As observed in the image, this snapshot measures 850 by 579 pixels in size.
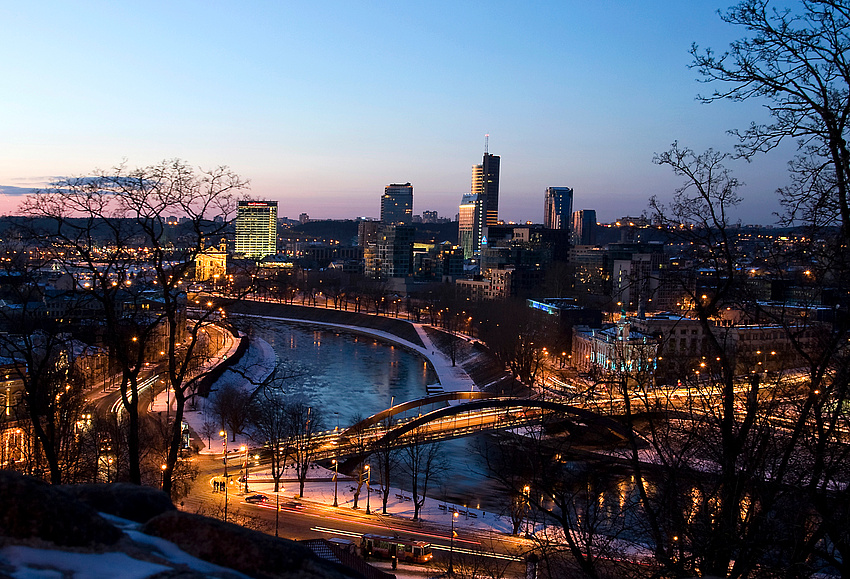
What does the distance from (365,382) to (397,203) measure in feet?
408

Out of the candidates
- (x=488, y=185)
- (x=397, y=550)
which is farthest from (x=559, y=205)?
(x=397, y=550)

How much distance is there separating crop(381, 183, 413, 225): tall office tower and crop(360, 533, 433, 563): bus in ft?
456

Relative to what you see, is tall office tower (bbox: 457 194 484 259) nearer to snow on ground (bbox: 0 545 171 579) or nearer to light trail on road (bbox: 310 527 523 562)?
light trail on road (bbox: 310 527 523 562)

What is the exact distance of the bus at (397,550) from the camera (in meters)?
11.4

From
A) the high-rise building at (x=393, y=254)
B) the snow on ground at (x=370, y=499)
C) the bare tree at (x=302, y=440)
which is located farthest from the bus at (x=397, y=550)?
the high-rise building at (x=393, y=254)

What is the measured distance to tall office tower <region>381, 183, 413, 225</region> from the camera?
151125 millimetres

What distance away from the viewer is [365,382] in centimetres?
2914

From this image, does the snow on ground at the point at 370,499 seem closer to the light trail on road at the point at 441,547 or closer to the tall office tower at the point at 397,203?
the light trail on road at the point at 441,547

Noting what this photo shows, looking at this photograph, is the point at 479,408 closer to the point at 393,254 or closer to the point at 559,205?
the point at 393,254

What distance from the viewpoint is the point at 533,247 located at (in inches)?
3140

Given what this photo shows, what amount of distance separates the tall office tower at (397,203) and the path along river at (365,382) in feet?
339

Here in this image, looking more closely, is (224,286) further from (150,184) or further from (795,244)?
(795,244)

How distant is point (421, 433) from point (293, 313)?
37706 millimetres

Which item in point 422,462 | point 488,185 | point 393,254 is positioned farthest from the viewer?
point 488,185
